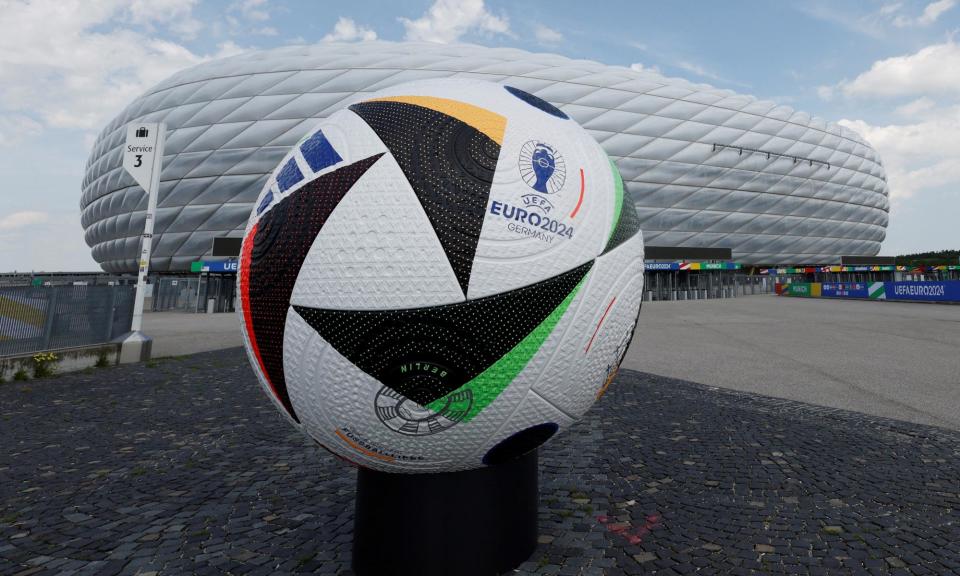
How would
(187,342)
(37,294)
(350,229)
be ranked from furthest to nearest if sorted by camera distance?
1. (187,342)
2. (37,294)
3. (350,229)

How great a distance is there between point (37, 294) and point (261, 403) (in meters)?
4.88

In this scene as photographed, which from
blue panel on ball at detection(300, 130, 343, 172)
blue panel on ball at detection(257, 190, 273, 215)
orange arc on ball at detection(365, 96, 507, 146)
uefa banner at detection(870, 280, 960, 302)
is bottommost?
blue panel on ball at detection(257, 190, 273, 215)

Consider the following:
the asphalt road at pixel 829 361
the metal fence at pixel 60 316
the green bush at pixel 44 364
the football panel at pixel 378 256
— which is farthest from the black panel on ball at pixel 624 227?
the green bush at pixel 44 364

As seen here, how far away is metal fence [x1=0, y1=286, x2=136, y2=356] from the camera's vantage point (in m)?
7.06

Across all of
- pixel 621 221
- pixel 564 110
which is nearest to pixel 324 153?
pixel 621 221

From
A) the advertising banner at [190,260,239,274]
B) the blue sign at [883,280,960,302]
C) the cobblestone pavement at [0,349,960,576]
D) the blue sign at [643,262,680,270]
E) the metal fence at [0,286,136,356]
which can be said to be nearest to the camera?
the cobblestone pavement at [0,349,960,576]

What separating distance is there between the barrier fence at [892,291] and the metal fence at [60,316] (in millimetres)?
32813

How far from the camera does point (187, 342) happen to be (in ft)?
38.0

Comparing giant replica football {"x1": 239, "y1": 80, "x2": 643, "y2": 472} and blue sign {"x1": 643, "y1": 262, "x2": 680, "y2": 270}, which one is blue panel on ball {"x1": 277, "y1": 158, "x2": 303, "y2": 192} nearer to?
giant replica football {"x1": 239, "y1": 80, "x2": 643, "y2": 472}

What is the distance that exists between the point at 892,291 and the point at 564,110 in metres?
29.3

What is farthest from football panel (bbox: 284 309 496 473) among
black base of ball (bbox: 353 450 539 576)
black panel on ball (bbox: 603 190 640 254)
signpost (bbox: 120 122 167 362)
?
signpost (bbox: 120 122 167 362)

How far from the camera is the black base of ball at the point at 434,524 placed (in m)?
2.10

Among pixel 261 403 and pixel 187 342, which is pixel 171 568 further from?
pixel 187 342

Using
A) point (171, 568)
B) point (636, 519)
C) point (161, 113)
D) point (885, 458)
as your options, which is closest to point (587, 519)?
point (636, 519)
